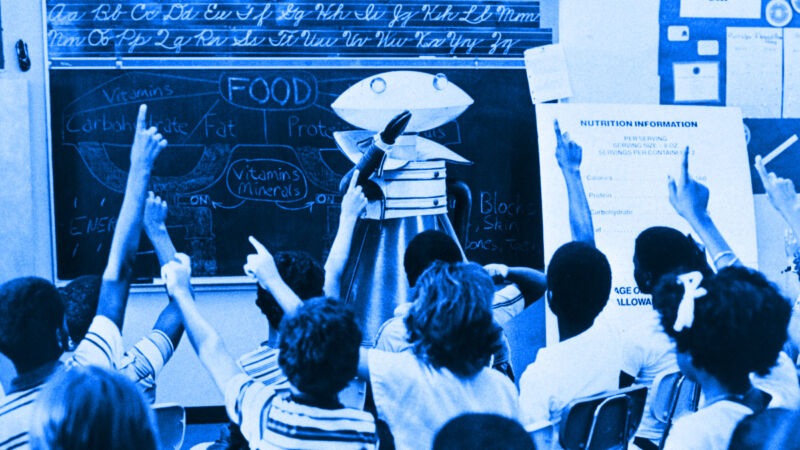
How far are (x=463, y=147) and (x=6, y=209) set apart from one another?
6.68 ft

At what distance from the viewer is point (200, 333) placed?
1720 millimetres

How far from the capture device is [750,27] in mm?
3789

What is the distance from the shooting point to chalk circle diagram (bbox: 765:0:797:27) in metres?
3.80

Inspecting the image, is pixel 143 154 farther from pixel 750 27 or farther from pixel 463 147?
pixel 750 27

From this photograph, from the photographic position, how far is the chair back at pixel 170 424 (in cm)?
199

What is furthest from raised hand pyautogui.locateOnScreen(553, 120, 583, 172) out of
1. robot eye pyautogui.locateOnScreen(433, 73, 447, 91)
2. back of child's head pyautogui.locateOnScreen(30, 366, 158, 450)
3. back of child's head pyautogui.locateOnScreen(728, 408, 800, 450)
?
back of child's head pyautogui.locateOnScreen(30, 366, 158, 450)

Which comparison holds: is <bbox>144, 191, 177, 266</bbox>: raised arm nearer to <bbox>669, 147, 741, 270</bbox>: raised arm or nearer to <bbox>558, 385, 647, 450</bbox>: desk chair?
<bbox>558, 385, 647, 450</bbox>: desk chair

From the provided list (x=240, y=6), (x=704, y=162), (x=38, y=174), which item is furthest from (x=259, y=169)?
(x=704, y=162)

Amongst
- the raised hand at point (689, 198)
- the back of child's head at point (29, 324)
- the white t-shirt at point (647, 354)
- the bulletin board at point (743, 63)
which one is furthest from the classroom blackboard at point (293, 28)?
the back of child's head at point (29, 324)

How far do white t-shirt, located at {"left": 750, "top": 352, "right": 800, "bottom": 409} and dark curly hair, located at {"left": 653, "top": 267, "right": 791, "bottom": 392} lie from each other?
5.0 inches

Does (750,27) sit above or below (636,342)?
above

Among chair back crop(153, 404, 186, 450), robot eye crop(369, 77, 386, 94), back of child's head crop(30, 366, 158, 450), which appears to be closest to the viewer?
back of child's head crop(30, 366, 158, 450)

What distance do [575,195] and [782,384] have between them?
4.35 feet

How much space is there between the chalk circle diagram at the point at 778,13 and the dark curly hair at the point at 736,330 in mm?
2817
